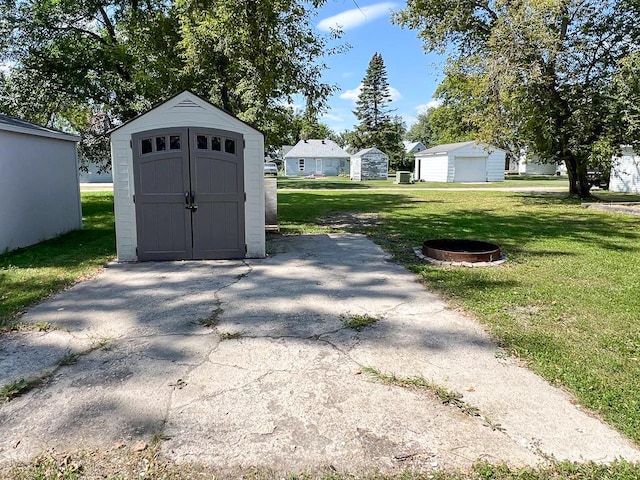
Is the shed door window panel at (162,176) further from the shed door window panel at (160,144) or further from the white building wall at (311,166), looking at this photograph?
the white building wall at (311,166)

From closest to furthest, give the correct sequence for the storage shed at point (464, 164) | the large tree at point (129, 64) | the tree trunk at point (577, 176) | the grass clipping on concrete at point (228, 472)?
1. the grass clipping on concrete at point (228, 472)
2. the large tree at point (129, 64)
3. the tree trunk at point (577, 176)
4. the storage shed at point (464, 164)

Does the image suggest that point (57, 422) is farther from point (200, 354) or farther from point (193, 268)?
point (193, 268)

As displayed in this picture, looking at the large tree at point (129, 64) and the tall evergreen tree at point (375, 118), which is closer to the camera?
the large tree at point (129, 64)

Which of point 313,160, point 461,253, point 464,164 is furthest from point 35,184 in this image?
point 313,160

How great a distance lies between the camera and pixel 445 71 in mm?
16641

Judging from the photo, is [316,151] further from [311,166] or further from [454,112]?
[454,112]

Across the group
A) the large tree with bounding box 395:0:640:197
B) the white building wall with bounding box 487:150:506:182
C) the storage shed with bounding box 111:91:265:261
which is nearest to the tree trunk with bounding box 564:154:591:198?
the large tree with bounding box 395:0:640:197

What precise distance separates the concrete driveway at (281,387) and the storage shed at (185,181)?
1.74m

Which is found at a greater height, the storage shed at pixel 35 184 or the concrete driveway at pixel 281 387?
the storage shed at pixel 35 184

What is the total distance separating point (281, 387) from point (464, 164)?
108 feet

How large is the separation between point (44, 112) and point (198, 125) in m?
11.9

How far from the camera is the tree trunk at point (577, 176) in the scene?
17.4m

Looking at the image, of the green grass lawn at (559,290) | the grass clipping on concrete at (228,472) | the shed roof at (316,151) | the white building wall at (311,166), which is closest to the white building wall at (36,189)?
the green grass lawn at (559,290)

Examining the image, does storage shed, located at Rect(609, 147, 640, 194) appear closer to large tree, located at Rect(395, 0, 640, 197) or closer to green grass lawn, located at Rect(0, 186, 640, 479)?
large tree, located at Rect(395, 0, 640, 197)
